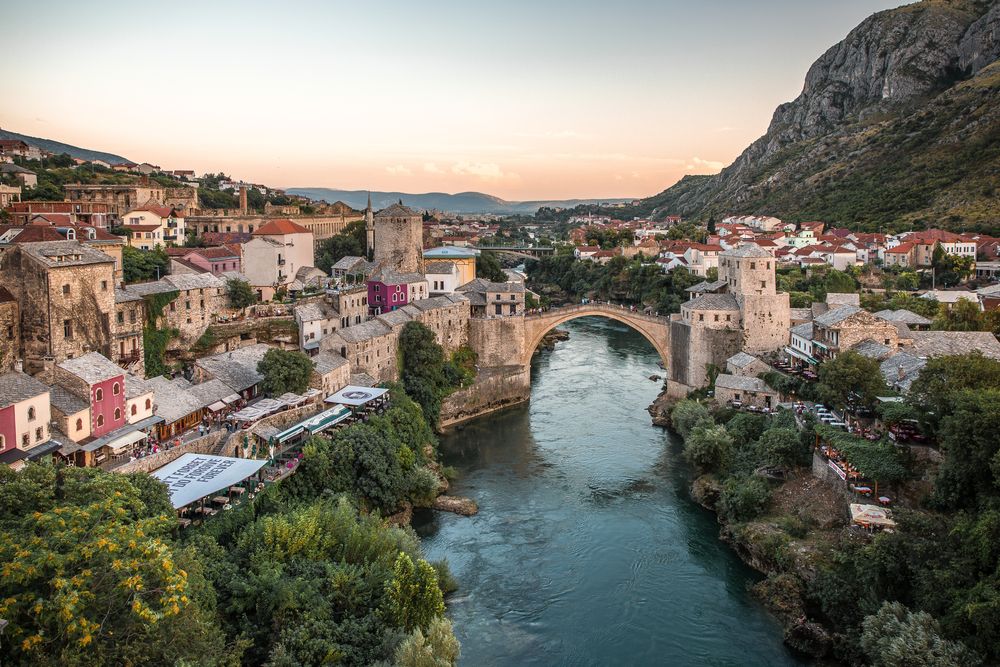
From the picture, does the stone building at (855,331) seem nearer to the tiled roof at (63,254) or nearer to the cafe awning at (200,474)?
the cafe awning at (200,474)

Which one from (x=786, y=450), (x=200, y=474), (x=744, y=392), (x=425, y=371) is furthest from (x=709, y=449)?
(x=200, y=474)

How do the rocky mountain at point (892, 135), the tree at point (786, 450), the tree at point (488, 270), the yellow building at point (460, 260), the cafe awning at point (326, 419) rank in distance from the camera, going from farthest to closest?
1. the rocky mountain at point (892, 135)
2. the tree at point (488, 270)
3. the yellow building at point (460, 260)
4. the cafe awning at point (326, 419)
5. the tree at point (786, 450)

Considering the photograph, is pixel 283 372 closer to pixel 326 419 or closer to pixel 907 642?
pixel 326 419

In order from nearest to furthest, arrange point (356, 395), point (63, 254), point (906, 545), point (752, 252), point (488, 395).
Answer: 1. point (906, 545)
2. point (63, 254)
3. point (356, 395)
4. point (752, 252)
5. point (488, 395)

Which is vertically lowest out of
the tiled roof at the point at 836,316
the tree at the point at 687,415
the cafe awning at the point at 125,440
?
the tree at the point at 687,415

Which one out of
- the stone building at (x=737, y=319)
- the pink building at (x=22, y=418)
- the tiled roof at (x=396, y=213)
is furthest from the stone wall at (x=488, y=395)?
the pink building at (x=22, y=418)

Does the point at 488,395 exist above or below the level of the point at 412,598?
below

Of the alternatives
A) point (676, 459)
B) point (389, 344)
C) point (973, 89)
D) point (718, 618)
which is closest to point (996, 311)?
point (676, 459)
